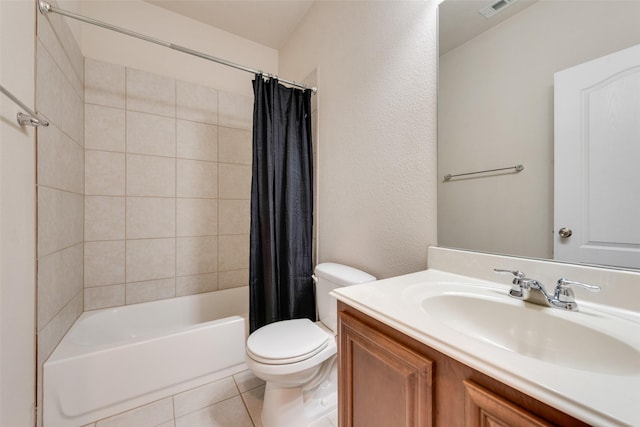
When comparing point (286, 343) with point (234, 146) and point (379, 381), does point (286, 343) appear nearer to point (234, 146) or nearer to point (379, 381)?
point (379, 381)

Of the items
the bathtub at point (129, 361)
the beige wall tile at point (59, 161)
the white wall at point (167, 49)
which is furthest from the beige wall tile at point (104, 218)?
the white wall at point (167, 49)

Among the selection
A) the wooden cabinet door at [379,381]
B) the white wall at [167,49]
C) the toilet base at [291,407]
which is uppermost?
the white wall at [167,49]

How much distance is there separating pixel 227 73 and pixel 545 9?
6.99 ft

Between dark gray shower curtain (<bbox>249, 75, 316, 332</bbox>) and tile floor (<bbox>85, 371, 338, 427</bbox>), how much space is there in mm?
349

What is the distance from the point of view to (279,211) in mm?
1622

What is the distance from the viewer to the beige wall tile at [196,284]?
1.98 metres

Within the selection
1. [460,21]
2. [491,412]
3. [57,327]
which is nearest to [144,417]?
[57,327]

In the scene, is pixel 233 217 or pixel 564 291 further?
pixel 233 217

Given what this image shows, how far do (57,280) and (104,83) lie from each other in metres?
1.35

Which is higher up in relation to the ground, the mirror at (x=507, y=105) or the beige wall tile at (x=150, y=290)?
the mirror at (x=507, y=105)

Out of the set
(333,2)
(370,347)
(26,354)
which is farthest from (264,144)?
(26,354)

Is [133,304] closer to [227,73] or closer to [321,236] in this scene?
[321,236]

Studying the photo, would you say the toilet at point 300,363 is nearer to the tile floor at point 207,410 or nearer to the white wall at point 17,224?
the tile floor at point 207,410

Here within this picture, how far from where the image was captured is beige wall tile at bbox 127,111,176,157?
1815mm
